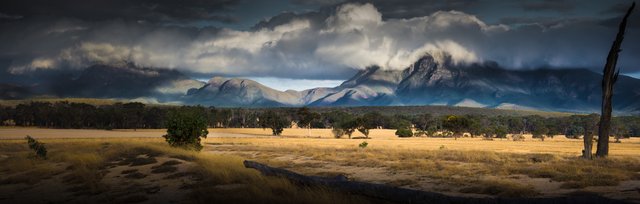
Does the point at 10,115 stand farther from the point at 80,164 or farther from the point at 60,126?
the point at 80,164

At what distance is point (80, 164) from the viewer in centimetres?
3138

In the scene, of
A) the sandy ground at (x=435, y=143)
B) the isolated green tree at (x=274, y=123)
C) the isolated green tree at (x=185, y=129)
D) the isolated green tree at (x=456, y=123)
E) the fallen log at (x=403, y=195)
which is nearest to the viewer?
the fallen log at (x=403, y=195)

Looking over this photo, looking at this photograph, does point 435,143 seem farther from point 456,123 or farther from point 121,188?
point 121,188

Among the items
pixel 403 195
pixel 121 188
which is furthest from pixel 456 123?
pixel 403 195

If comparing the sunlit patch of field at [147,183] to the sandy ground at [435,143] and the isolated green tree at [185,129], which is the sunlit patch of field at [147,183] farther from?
the sandy ground at [435,143]

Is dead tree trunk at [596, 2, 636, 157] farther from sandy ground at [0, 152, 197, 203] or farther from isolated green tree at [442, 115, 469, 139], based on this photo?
isolated green tree at [442, 115, 469, 139]

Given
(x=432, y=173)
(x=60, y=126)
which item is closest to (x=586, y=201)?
(x=432, y=173)

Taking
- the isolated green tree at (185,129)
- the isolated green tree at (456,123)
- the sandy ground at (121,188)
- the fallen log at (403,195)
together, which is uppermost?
the isolated green tree at (456,123)

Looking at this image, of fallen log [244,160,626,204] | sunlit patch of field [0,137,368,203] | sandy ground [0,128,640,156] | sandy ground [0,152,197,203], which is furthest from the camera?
sandy ground [0,128,640,156]

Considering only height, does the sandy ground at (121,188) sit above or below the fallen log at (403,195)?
below

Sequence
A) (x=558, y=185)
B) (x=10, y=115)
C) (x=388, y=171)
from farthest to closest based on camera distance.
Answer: (x=10, y=115) < (x=388, y=171) < (x=558, y=185)

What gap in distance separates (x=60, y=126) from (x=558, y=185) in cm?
18755

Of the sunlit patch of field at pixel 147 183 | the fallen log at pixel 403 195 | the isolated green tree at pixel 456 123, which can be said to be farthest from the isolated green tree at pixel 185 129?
the isolated green tree at pixel 456 123

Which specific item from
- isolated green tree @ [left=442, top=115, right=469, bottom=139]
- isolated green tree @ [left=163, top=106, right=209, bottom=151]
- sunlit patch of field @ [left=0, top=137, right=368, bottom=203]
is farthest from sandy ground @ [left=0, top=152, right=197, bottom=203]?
isolated green tree @ [left=442, top=115, right=469, bottom=139]
